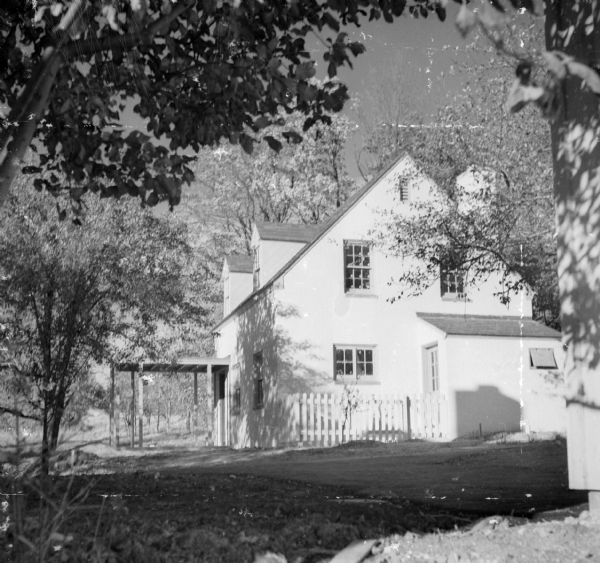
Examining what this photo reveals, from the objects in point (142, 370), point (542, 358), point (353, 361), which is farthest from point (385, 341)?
point (142, 370)

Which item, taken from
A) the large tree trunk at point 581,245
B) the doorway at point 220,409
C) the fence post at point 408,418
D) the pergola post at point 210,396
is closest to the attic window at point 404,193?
the fence post at point 408,418

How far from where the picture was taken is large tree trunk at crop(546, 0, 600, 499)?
4973mm

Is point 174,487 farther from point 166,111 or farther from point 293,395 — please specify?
point 293,395

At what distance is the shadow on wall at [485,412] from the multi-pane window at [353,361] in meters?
2.56

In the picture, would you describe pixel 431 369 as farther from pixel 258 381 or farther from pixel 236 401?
pixel 236 401

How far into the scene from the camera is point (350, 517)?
5312mm

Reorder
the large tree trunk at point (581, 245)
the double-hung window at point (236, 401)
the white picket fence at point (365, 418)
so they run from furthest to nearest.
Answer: the double-hung window at point (236, 401) < the white picket fence at point (365, 418) < the large tree trunk at point (581, 245)

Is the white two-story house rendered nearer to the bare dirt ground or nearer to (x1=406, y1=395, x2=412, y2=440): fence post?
(x1=406, y1=395, x2=412, y2=440): fence post

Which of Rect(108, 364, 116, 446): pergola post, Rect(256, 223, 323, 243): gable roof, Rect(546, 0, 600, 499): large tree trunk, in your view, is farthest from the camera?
Rect(256, 223, 323, 243): gable roof

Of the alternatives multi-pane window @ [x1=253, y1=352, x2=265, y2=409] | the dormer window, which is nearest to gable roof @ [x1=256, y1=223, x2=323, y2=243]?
the dormer window

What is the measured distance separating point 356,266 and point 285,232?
3.18 metres

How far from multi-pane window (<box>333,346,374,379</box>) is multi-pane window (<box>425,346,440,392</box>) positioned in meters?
1.55

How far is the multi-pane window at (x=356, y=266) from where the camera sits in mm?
22625

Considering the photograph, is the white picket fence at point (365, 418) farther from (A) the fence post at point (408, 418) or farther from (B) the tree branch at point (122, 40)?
(B) the tree branch at point (122, 40)
